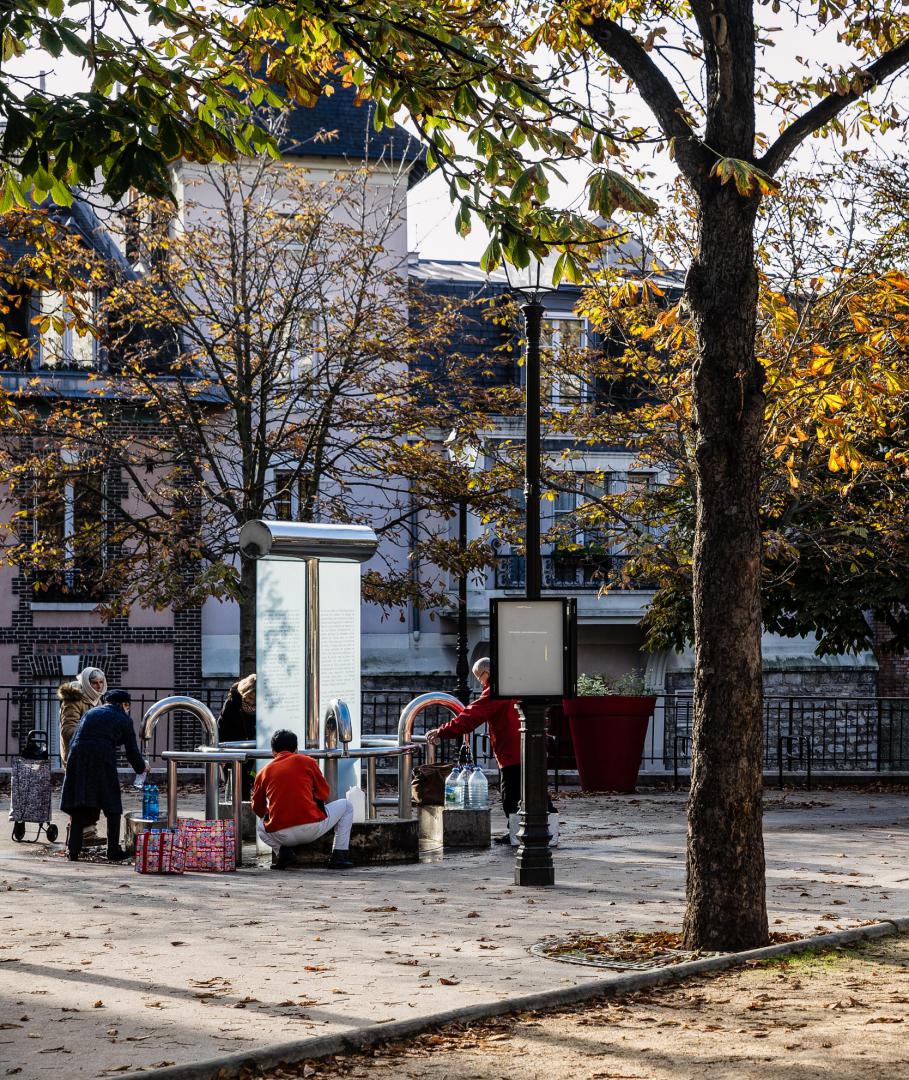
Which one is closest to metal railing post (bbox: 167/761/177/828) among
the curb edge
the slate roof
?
the curb edge

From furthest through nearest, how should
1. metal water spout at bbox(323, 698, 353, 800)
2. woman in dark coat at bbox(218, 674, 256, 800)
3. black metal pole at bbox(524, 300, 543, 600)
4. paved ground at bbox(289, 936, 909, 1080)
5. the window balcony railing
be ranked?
the window balcony railing
woman in dark coat at bbox(218, 674, 256, 800)
metal water spout at bbox(323, 698, 353, 800)
black metal pole at bbox(524, 300, 543, 600)
paved ground at bbox(289, 936, 909, 1080)

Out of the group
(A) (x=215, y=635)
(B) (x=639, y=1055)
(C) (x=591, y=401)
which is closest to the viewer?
(B) (x=639, y=1055)

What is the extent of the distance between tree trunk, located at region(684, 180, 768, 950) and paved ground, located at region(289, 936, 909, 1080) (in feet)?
2.48

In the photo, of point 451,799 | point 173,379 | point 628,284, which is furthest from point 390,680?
point 628,284

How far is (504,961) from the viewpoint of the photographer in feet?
30.0

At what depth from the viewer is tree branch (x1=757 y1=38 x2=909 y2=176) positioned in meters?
9.90

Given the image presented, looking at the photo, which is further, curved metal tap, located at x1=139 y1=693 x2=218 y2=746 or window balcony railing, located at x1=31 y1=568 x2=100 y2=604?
window balcony railing, located at x1=31 y1=568 x2=100 y2=604

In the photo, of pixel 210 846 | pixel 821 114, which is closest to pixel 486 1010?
pixel 821 114

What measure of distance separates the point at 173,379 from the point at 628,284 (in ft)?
47.5

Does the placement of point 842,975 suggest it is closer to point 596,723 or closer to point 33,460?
point 596,723

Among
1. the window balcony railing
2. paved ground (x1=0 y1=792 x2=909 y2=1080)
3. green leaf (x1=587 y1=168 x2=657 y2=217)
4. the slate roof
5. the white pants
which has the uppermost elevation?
the slate roof

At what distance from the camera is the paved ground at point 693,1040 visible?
6695 mm

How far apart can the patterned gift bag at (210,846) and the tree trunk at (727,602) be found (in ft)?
16.9

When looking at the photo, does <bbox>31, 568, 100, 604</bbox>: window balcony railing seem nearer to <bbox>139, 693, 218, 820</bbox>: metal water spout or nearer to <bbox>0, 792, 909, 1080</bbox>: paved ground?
<bbox>0, 792, 909, 1080</bbox>: paved ground
